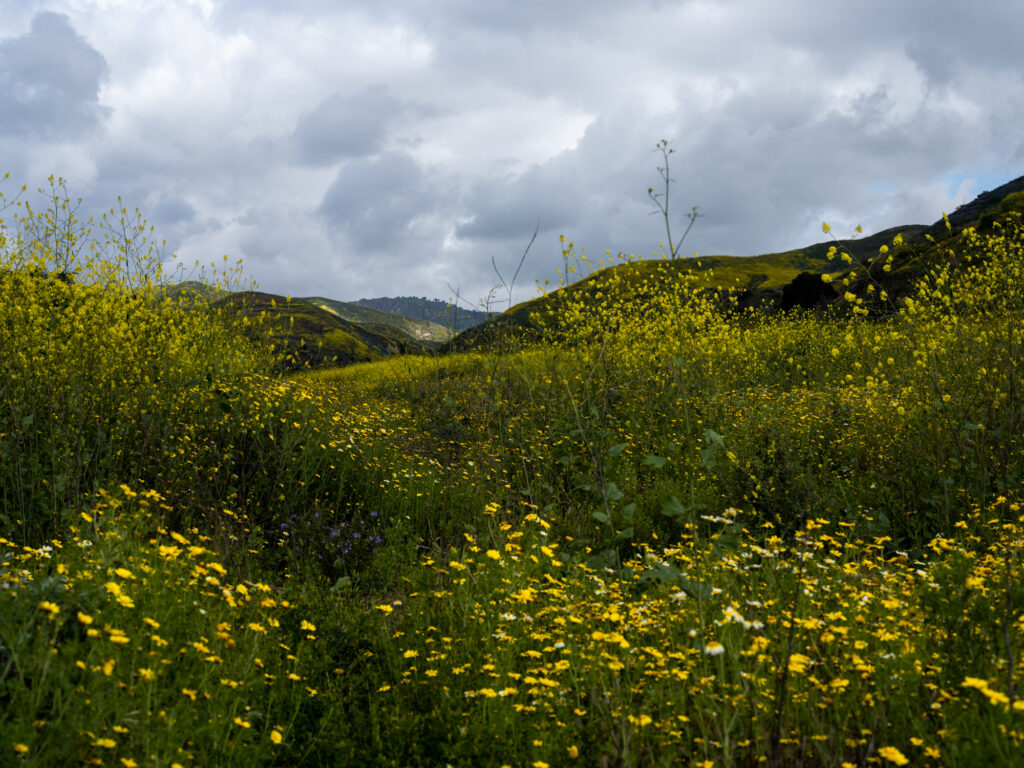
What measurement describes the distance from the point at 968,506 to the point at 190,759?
213 inches

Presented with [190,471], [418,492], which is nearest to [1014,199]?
[418,492]

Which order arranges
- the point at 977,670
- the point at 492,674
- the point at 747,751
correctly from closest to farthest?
the point at 747,751, the point at 977,670, the point at 492,674

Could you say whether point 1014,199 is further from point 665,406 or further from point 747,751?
point 747,751

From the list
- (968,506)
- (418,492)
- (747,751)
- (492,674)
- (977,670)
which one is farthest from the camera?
(418,492)

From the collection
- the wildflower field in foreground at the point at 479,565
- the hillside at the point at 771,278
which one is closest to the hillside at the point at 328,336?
the wildflower field in foreground at the point at 479,565

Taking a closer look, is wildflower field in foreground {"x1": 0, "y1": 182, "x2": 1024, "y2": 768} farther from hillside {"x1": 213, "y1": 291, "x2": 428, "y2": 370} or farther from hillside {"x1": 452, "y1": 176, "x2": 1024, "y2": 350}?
hillside {"x1": 452, "y1": 176, "x2": 1024, "y2": 350}

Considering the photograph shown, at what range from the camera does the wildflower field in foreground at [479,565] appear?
216 centimetres

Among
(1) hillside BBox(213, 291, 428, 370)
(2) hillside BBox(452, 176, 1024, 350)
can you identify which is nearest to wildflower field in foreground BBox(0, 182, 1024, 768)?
(1) hillside BBox(213, 291, 428, 370)

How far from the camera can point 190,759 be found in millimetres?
1964

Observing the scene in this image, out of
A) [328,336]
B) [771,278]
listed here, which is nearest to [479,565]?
[771,278]

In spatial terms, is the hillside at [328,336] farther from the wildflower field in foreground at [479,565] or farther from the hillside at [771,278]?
the hillside at [771,278]

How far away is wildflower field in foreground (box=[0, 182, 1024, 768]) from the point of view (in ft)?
7.09

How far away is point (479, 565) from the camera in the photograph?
141 inches

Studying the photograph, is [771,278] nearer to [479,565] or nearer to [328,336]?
[328,336]
